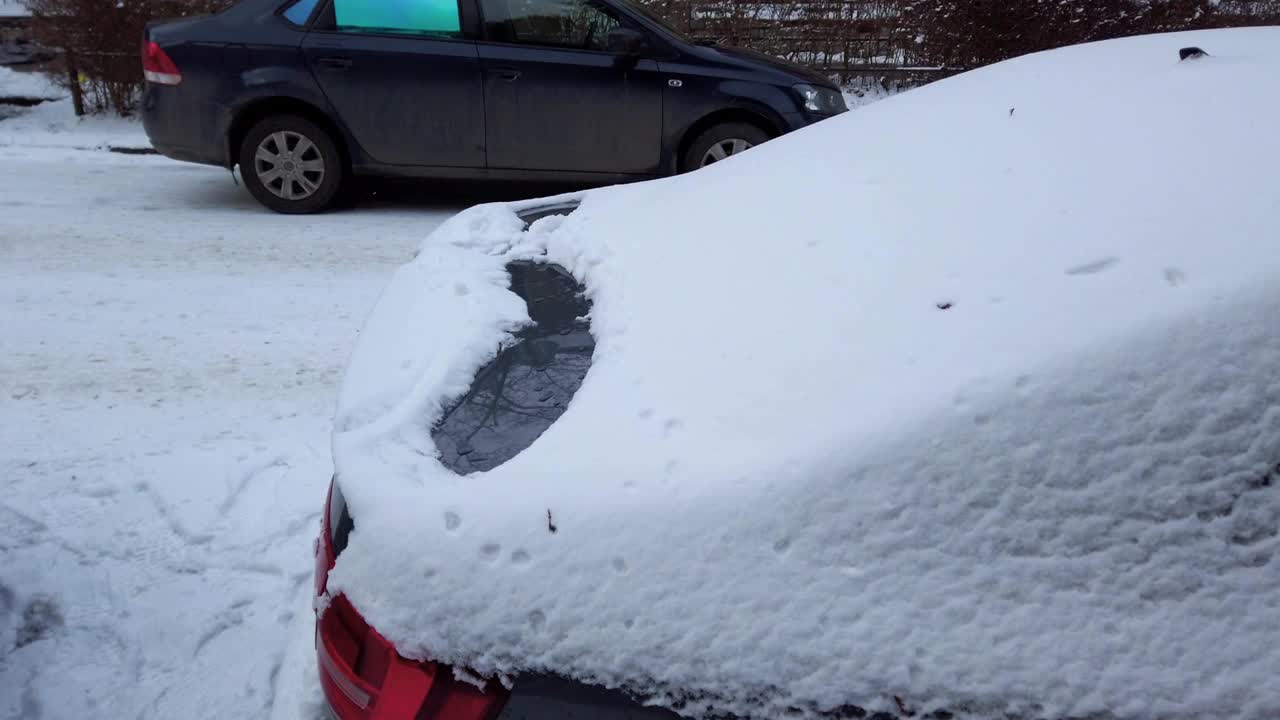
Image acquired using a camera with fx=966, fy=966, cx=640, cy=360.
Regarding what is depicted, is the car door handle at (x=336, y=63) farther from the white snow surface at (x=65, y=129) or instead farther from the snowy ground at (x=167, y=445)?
the white snow surface at (x=65, y=129)

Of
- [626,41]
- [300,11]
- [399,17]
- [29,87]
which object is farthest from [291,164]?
[29,87]

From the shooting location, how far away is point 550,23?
6812mm

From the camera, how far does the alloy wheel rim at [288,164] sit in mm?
6734

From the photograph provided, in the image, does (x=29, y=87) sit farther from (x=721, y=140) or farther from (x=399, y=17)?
(x=721, y=140)

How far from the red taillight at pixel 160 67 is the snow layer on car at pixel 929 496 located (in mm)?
6067

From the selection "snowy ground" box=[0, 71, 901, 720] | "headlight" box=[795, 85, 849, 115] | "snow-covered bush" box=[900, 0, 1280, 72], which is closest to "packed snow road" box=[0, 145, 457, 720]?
"snowy ground" box=[0, 71, 901, 720]

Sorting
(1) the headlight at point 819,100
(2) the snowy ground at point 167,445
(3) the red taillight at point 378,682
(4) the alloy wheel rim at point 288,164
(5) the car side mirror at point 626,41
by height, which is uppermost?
(5) the car side mirror at point 626,41

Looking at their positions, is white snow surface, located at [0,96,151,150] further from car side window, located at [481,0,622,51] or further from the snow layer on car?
the snow layer on car

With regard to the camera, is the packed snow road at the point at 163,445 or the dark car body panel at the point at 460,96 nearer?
the packed snow road at the point at 163,445

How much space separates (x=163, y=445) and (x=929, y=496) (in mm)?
3100

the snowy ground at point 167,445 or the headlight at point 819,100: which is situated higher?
the headlight at point 819,100

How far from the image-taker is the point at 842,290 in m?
1.54

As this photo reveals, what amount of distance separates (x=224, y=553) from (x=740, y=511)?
2.20 meters

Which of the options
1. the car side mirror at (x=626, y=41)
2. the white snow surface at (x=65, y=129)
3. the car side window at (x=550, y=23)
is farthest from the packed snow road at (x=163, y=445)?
the white snow surface at (x=65, y=129)
